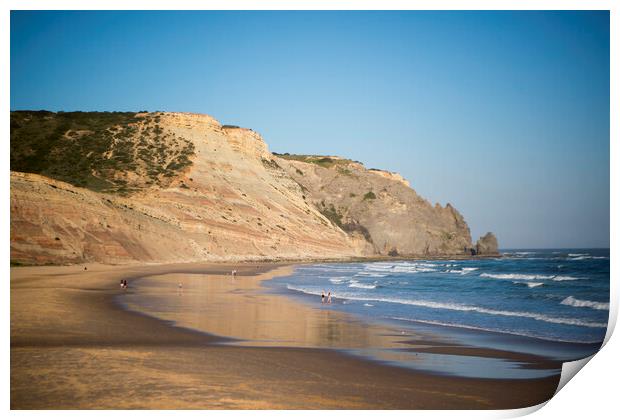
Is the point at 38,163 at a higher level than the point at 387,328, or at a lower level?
higher

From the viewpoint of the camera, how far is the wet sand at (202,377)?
7.83 meters

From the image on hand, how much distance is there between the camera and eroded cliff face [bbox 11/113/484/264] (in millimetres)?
32938

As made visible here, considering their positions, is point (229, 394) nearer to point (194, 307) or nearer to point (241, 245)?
point (194, 307)

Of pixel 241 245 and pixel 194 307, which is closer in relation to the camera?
pixel 194 307

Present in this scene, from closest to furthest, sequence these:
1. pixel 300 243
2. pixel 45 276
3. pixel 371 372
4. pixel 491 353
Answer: pixel 371 372 → pixel 491 353 → pixel 45 276 → pixel 300 243

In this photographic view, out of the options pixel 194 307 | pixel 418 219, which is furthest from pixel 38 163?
pixel 418 219

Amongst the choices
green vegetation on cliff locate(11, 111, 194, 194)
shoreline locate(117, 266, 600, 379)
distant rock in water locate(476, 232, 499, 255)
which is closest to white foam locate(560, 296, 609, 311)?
shoreline locate(117, 266, 600, 379)

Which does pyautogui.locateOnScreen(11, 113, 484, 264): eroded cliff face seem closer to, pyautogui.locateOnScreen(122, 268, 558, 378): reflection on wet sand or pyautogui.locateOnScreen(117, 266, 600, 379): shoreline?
pyautogui.locateOnScreen(122, 268, 558, 378): reflection on wet sand

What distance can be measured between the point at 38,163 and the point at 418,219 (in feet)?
192

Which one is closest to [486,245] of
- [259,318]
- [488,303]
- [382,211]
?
[382,211]

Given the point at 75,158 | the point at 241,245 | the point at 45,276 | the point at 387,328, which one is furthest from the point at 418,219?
the point at 387,328
